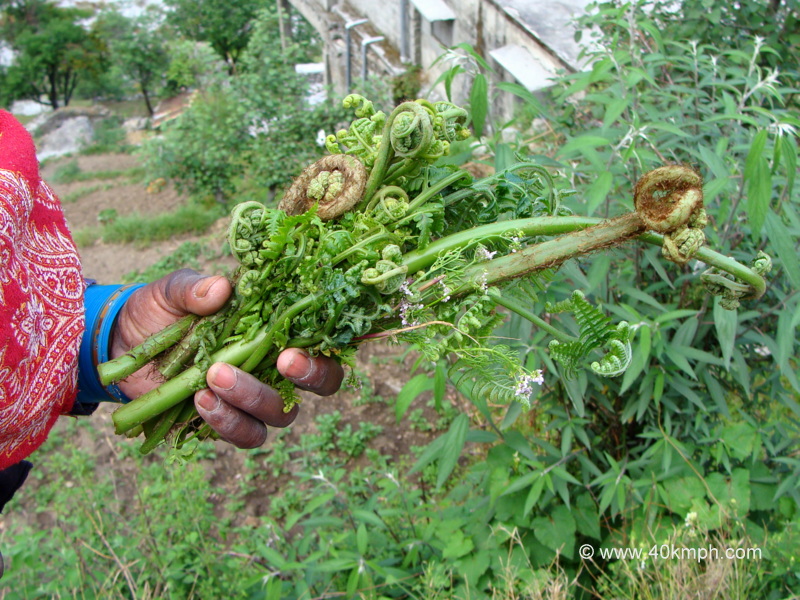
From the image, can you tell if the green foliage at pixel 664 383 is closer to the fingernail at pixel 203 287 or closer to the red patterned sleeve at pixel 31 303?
the fingernail at pixel 203 287

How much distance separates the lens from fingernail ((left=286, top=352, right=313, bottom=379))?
1756mm

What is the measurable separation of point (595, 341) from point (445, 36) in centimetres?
740

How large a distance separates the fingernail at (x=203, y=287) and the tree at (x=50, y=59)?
22125 millimetres

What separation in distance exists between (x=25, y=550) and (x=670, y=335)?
3.09m

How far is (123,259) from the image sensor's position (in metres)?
8.35

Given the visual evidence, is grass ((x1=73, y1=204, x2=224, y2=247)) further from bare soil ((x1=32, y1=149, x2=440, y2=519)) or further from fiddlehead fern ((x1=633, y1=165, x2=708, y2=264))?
fiddlehead fern ((x1=633, y1=165, x2=708, y2=264))

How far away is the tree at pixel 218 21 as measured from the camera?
16.3 metres

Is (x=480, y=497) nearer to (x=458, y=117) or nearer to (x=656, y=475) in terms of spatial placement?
(x=656, y=475)

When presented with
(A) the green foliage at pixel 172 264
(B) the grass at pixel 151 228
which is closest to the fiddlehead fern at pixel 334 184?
(A) the green foliage at pixel 172 264

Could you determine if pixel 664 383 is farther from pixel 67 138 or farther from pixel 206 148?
pixel 67 138

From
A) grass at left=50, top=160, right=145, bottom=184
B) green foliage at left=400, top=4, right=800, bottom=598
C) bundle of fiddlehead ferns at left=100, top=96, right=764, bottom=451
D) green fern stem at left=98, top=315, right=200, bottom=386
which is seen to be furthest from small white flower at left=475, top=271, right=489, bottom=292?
grass at left=50, top=160, right=145, bottom=184

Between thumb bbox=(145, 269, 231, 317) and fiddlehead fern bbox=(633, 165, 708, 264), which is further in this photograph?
thumb bbox=(145, 269, 231, 317)

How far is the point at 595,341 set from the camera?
1667mm

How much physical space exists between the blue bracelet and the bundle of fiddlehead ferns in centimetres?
23
